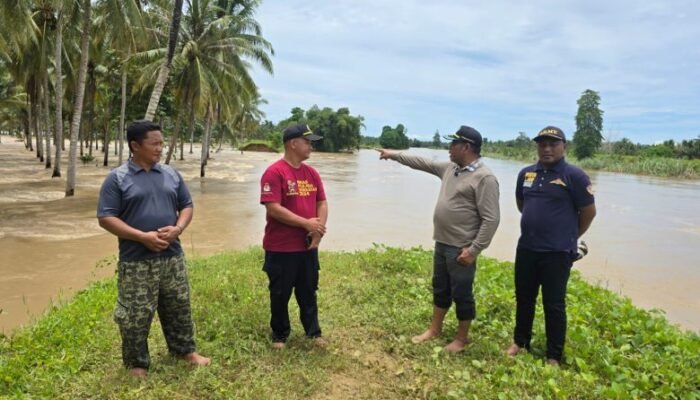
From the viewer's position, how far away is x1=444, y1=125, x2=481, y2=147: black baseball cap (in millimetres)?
3680

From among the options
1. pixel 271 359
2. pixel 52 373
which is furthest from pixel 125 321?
pixel 271 359

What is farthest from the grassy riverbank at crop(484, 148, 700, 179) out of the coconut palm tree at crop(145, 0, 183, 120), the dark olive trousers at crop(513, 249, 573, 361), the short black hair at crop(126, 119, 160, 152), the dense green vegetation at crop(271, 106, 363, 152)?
the short black hair at crop(126, 119, 160, 152)

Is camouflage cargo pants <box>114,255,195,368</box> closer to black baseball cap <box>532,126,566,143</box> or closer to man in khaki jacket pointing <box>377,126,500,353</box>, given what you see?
man in khaki jacket pointing <box>377,126,500,353</box>

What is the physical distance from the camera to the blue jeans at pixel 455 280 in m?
3.71

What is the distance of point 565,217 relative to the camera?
11.7 feet

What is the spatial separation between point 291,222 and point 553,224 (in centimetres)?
203

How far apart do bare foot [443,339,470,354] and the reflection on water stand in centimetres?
442

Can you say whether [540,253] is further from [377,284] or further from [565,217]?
[377,284]

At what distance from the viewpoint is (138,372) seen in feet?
10.6

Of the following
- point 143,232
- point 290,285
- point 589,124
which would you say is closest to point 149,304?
point 143,232

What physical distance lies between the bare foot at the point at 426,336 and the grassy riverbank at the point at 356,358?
89mm

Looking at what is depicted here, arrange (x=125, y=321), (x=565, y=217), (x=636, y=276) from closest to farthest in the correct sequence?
1. (x=125, y=321)
2. (x=565, y=217)
3. (x=636, y=276)

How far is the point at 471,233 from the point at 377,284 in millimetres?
2338

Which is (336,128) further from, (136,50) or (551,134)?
(551,134)
